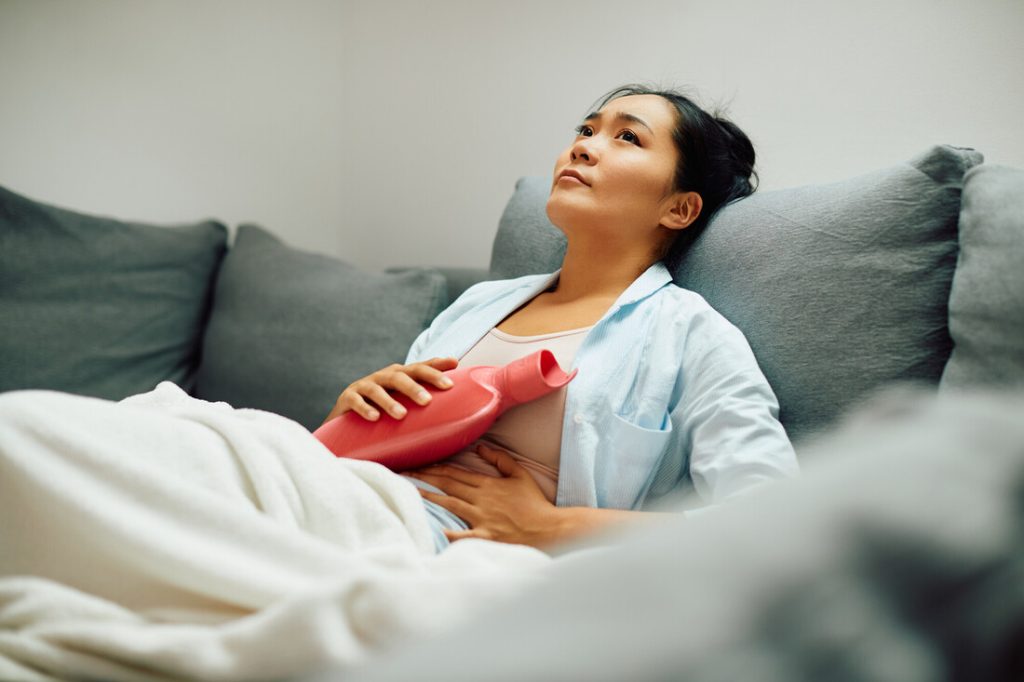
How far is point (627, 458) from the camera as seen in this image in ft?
3.24

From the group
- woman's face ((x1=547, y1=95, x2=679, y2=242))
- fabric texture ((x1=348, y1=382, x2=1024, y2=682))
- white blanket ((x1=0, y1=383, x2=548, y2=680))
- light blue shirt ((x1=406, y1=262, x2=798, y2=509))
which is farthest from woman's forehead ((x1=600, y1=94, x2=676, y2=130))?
fabric texture ((x1=348, y1=382, x2=1024, y2=682))

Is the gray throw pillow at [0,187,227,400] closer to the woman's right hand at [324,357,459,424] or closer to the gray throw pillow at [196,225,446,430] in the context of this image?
the gray throw pillow at [196,225,446,430]

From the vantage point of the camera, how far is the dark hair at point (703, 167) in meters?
1.26

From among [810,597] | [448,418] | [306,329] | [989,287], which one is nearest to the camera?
[810,597]

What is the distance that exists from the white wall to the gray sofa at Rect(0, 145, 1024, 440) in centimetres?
33

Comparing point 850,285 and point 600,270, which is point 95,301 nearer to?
point 600,270

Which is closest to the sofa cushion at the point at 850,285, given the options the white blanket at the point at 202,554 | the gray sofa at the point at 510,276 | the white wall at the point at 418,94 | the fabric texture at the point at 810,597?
the gray sofa at the point at 510,276

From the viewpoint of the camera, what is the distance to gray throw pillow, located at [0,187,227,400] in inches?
63.2

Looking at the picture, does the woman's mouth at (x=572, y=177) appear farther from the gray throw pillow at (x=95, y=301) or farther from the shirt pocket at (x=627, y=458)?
the gray throw pillow at (x=95, y=301)

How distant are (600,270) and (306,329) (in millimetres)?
700

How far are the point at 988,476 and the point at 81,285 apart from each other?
1.81 metres

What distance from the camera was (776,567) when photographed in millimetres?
285

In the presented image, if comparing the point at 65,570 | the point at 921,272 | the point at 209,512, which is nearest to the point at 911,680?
the point at 209,512

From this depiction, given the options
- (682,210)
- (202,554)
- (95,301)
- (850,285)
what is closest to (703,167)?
(682,210)
